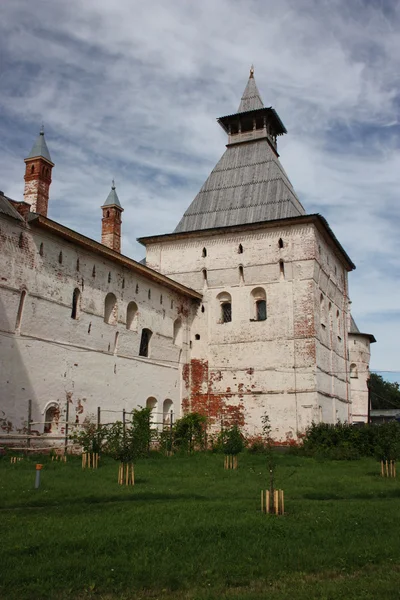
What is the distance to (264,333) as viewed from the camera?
25125 millimetres

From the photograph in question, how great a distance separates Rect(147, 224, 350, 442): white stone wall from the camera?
24.1m

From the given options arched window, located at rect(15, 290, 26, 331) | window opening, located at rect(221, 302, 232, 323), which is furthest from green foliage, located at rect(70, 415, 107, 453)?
window opening, located at rect(221, 302, 232, 323)

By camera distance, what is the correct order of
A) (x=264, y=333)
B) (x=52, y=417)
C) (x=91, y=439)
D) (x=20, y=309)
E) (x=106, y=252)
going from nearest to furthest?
(x=91, y=439) < (x=20, y=309) < (x=52, y=417) < (x=106, y=252) < (x=264, y=333)

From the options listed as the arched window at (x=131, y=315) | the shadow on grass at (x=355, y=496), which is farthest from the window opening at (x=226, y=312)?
the shadow on grass at (x=355, y=496)

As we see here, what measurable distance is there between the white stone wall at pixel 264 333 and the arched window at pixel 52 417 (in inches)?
331

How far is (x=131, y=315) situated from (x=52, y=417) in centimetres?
611

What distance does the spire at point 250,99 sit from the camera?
105 ft

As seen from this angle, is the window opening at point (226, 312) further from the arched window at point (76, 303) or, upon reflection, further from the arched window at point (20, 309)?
the arched window at point (20, 309)

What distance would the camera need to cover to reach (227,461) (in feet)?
55.4

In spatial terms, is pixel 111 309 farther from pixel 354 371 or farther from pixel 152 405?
pixel 354 371

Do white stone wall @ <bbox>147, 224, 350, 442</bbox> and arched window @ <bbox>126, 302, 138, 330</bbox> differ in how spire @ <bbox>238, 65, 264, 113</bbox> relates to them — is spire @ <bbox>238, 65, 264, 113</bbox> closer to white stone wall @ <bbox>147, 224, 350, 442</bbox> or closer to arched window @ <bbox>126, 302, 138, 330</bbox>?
white stone wall @ <bbox>147, 224, 350, 442</bbox>

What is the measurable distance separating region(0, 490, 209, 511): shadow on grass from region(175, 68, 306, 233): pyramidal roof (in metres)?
17.3

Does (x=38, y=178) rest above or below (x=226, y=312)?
above

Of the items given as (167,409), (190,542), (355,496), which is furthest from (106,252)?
(190,542)
